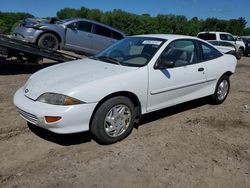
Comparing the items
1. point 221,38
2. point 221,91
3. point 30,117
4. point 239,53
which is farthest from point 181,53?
point 239,53

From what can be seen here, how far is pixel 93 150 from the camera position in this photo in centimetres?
436

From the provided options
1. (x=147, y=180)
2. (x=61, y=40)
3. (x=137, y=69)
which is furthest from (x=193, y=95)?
(x=61, y=40)

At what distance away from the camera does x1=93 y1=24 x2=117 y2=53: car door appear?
12.2m

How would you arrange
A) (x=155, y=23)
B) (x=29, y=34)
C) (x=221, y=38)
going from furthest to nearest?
(x=155, y=23) → (x=221, y=38) → (x=29, y=34)

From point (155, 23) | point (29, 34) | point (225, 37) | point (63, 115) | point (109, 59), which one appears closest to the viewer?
point (63, 115)

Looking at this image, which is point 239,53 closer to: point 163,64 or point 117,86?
point 163,64

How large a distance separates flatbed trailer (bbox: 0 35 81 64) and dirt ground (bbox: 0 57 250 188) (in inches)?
135

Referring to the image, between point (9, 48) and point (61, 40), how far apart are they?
2353mm

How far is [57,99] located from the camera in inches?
163

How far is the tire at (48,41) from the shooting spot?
1059cm

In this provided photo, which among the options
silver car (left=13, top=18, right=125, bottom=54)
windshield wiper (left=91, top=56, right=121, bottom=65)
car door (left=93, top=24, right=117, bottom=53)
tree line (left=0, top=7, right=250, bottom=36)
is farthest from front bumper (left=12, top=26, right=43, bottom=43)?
tree line (left=0, top=7, right=250, bottom=36)

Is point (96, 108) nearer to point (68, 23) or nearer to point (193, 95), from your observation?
point (193, 95)

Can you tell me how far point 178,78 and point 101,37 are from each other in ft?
24.3

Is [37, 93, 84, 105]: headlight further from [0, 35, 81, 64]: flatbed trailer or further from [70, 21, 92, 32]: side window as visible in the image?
[70, 21, 92, 32]: side window
